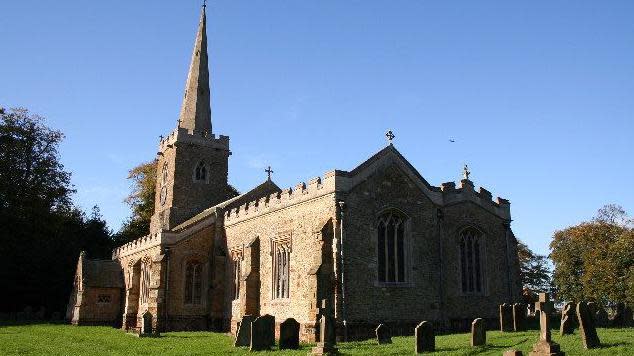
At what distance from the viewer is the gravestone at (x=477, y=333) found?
13047 millimetres

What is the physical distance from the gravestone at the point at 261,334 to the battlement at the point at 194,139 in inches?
821

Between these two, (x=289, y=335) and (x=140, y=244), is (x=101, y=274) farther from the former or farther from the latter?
(x=289, y=335)

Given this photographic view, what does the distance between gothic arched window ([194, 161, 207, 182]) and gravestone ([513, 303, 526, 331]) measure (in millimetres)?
23000

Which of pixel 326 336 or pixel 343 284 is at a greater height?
pixel 343 284

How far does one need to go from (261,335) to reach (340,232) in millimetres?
4685

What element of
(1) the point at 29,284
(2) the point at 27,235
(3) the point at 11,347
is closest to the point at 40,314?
(1) the point at 29,284

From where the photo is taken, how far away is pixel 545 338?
399 inches

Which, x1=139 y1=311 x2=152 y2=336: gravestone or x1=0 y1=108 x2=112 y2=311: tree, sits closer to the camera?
x1=139 y1=311 x2=152 y2=336: gravestone

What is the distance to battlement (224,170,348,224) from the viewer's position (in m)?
18.9

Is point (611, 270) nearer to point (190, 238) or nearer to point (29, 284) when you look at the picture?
point (190, 238)

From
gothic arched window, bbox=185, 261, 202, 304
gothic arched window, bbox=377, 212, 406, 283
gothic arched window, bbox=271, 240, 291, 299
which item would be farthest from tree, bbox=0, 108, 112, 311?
gothic arched window, bbox=377, 212, 406, 283

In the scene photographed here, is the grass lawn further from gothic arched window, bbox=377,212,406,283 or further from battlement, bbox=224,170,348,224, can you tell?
battlement, bbox=224,170,348,224

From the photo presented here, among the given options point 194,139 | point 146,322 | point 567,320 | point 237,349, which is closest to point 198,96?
point 194,139

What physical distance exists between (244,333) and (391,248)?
249 inches
